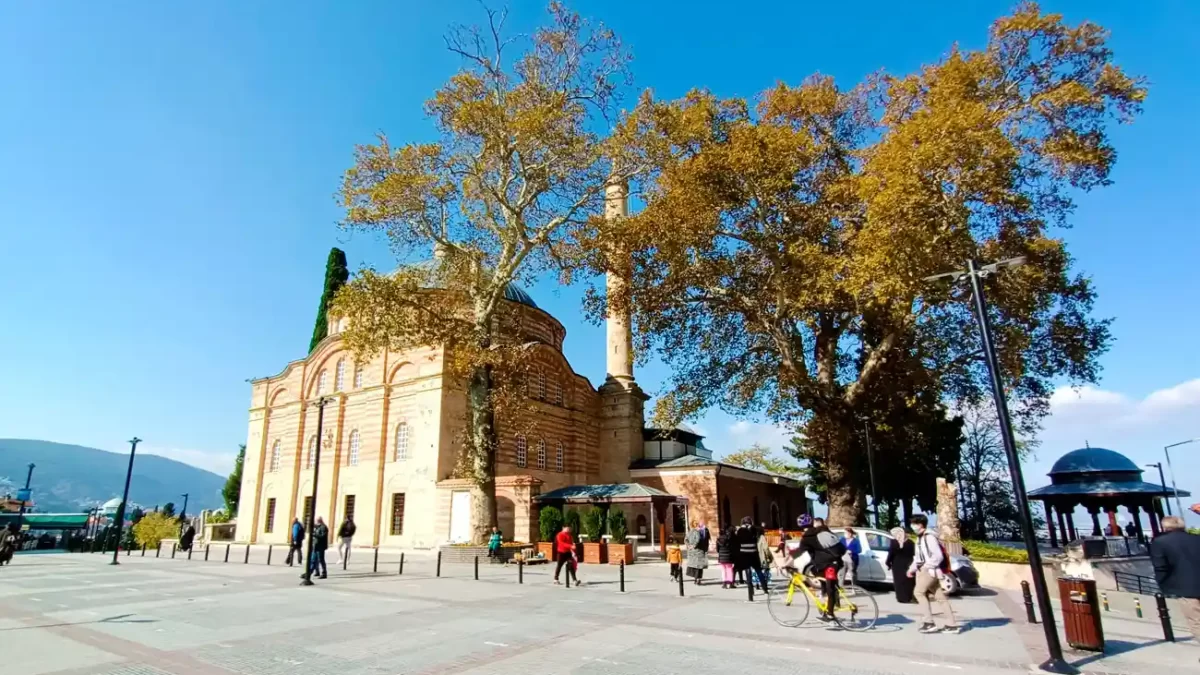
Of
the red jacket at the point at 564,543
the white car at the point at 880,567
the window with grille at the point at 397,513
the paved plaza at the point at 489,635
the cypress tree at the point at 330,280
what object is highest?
the cypress tree at the point at 330,280

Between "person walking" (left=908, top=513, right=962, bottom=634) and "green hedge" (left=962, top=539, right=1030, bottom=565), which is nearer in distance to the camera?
"person walking" (left=908, top=513, right=962, bottom=634)

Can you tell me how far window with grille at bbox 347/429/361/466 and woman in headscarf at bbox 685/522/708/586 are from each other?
71.7ft

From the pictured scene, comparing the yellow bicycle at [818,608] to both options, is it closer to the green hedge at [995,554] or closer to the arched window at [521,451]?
the green hedge at [995,554]

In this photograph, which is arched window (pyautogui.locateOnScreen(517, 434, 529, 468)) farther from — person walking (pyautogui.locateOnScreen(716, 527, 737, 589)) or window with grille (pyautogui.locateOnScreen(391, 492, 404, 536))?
person walking (pyautogui.locateOnScreen(716, 527, 737, 589))

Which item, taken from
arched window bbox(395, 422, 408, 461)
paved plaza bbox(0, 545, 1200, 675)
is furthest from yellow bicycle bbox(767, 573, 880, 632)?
arched window bbox(395, 422, 408, 461)

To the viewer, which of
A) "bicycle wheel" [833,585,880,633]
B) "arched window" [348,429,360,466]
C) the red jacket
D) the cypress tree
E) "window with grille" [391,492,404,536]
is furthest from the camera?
the cypress tree

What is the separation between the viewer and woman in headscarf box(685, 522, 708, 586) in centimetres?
1571

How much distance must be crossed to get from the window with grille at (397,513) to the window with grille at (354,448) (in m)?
3.61

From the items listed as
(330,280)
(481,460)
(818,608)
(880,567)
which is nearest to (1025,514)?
(818,608)

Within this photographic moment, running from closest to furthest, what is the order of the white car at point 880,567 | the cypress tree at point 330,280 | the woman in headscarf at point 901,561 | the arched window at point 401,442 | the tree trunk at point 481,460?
the woman in headscarf at point 901,561 → the white car at point 880,567 → the tree trunk at point 481,460 → the arched window at point 401,442 → the cypress tree at point 330,280

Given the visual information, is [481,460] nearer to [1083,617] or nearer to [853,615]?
[853,615]

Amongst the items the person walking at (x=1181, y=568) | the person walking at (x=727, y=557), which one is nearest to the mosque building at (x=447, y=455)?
the person walking at (x=727, y=557)

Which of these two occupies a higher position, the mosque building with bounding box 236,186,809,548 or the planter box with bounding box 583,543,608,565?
the mosque building with bounding box 236,186,809,548

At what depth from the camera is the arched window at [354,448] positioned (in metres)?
32.6
